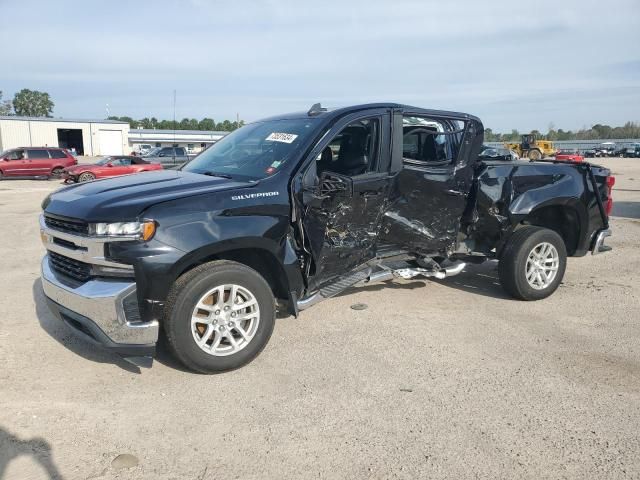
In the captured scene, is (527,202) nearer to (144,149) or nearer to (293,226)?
(293,226)

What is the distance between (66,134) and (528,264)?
6464 centimetres

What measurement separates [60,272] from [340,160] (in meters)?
2.50

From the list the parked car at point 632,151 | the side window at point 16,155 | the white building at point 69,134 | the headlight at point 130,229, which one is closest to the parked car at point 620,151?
the parked car at point 632,151

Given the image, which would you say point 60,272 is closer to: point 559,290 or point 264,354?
point 264,354

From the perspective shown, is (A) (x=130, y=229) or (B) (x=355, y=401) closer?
(A) (x=130, y=229)

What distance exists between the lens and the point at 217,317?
145 inches

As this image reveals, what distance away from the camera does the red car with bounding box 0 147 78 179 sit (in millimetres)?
25375

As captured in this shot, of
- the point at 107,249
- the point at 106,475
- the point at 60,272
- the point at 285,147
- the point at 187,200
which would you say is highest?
the point at 285,147

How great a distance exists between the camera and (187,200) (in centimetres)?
354

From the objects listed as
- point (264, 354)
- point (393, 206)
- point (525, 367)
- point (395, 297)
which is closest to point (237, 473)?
point (264, 354)

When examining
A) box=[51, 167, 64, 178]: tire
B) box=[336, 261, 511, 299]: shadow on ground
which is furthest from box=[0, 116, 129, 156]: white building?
box=[336, 261, 511, 299]: shadow on ground

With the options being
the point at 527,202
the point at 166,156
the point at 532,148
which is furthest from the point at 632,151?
the point at 527,202

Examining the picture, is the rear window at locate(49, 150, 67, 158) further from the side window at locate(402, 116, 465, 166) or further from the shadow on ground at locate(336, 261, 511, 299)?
the side window at locate(402, 116, 465, 166)

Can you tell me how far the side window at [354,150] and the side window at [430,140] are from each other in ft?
1.11
